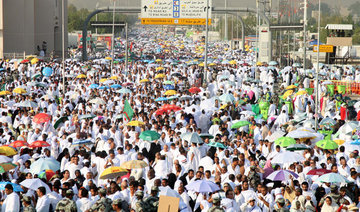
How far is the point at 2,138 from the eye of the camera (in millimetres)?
16266

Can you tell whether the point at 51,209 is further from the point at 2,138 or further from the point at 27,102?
the point at 27,102

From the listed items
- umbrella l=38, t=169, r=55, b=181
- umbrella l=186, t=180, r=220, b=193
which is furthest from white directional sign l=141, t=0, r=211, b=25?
umbrella l=186, t=180, r=220, b=193

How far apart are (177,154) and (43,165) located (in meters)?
2.87

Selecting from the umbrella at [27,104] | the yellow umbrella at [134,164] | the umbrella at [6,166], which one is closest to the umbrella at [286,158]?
the yellow umbrella at [134,164]

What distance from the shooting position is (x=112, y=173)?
1115 cm

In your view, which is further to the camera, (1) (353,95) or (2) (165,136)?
→ (1) (353,95)

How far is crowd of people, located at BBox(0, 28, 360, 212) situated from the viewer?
33.0ft

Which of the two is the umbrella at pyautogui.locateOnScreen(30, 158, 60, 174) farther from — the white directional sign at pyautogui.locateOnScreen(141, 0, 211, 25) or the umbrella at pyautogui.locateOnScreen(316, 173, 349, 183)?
the white directional sign at pyautogui.locateOnScreen(141, 0, 211, 25)

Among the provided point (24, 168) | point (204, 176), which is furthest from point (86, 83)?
point (204, 176)

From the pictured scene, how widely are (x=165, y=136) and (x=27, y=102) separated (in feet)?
19.6

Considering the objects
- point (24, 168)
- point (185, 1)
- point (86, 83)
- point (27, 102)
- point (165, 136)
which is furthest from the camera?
point (185, 1)

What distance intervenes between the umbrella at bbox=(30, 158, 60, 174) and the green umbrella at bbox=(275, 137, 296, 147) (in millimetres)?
4421

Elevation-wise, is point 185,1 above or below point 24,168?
above

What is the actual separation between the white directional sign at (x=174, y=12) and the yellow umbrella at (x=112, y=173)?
3118 centimetres
